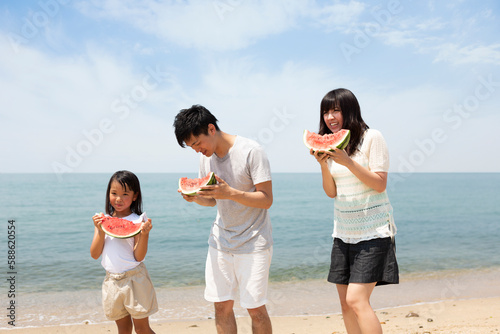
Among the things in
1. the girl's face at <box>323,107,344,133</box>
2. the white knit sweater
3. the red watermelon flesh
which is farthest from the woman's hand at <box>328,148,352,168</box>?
the red watermelon flesh

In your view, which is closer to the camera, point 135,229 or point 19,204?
point 135,229

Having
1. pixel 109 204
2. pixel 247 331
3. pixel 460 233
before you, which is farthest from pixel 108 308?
pixel 460 233

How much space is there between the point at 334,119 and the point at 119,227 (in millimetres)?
1953

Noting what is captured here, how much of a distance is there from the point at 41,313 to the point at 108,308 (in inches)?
151

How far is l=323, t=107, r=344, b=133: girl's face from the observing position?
9.94ft

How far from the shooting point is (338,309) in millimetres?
6516

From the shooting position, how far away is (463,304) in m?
6.55

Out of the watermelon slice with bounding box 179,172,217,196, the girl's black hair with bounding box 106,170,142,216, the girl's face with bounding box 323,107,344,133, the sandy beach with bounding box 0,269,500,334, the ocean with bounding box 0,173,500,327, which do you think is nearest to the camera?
the girl's face with bounding box 323,107,344,133

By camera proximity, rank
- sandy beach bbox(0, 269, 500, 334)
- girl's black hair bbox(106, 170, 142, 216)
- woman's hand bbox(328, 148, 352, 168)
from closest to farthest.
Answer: woman's hand bbox(328, 148, 352, 168) < girl's black hair bbox(106, 170, 142, 216) < sandy beach bbox(0, 269, 500, 334)

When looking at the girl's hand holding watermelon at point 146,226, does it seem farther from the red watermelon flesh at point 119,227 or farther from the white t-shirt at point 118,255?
the white t-shirt at point 118,255

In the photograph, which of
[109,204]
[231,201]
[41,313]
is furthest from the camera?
[41,313]

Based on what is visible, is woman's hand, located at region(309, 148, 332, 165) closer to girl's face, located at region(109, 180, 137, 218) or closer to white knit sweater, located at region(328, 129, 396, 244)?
white knit sweater, located at region(328, 129, 396, 244)

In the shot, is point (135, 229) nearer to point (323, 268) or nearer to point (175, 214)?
point (323, 268)

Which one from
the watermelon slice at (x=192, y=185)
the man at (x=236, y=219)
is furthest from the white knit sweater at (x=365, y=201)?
the watermelon slice at (x=192, y=185)
